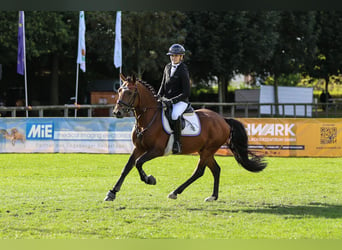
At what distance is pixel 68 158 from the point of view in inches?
782

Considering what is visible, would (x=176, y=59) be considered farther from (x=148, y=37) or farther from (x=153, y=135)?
(x=148, y=37)

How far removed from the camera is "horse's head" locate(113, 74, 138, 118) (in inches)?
388

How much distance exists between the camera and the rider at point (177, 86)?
416 inches

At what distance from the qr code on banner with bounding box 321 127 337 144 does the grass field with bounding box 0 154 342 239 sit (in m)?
3.36

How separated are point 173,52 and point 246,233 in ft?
14.0

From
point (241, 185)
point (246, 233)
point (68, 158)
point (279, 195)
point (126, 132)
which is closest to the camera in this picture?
point (246, 233)

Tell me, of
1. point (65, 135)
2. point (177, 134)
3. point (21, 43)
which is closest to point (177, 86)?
point (177, 134)

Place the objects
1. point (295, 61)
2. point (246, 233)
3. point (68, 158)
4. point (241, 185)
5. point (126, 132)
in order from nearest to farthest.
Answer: point (246, 233) → point (241, 185) → point (68, 158) → point (126, 132) → point (295, 61)

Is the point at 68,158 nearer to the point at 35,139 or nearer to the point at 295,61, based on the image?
the point at 35,139

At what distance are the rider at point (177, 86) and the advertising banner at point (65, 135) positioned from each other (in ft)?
34.6

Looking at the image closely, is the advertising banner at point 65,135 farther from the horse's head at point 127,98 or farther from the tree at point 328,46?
the tree at point 328,46

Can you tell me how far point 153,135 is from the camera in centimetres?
1044

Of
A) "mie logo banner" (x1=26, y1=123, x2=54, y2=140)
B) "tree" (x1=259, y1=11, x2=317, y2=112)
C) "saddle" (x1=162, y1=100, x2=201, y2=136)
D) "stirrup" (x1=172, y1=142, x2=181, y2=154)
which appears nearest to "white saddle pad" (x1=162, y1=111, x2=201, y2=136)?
"saddle" (x1=162, y1=100, x2=201, y2=136)

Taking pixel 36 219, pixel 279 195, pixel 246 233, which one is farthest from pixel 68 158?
pixel 246 233
